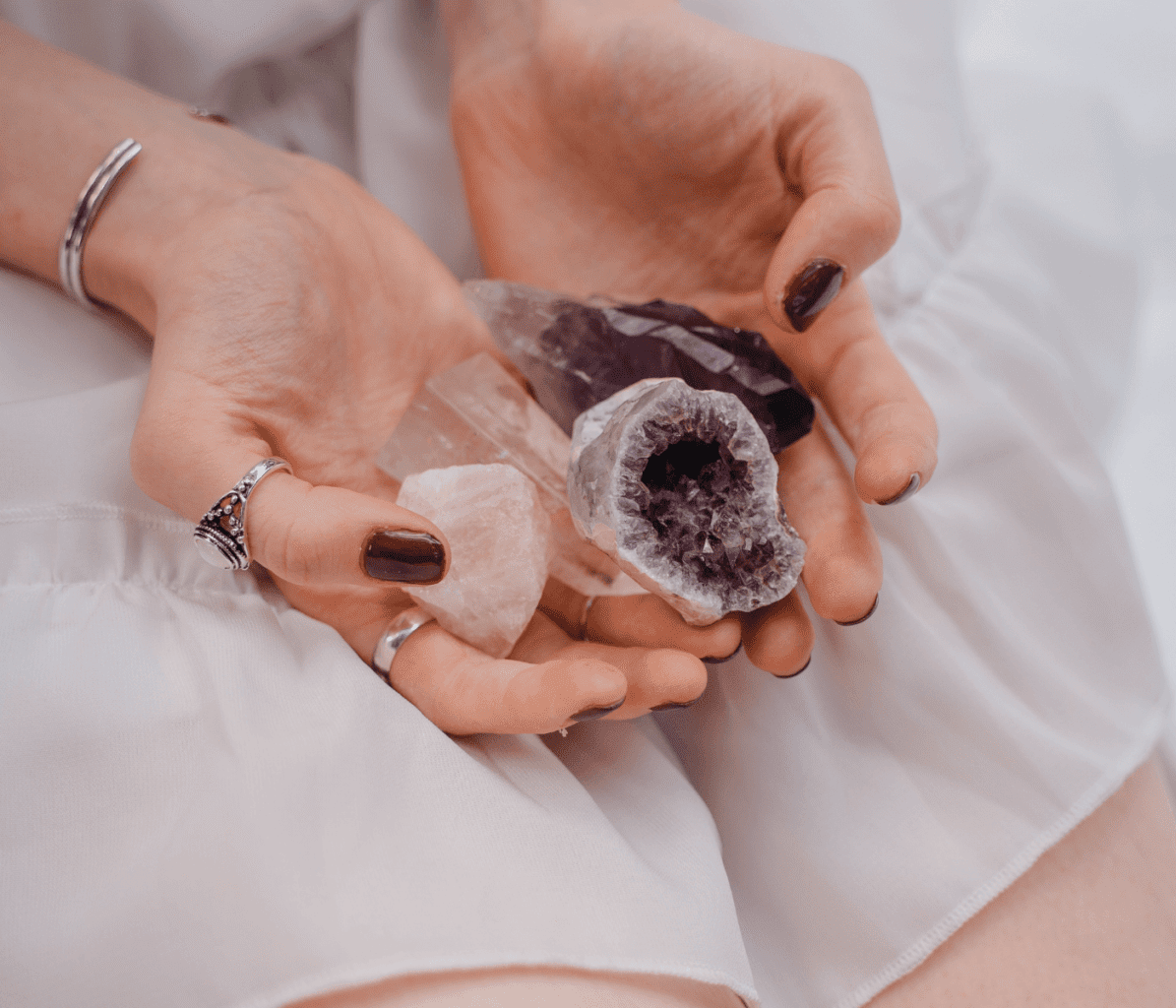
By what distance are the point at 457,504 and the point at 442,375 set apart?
23 centimetres

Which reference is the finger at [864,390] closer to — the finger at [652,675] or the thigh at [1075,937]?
the finger at [652,675]

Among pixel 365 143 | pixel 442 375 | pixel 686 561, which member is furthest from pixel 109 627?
pixel 365 143

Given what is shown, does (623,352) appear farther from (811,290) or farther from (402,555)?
(402,555)

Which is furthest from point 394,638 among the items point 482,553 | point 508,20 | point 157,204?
point 508,20

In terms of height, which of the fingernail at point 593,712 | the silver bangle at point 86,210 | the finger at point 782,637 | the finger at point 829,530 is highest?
the silver bangle at point 86,210

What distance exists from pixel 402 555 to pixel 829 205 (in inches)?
20.6

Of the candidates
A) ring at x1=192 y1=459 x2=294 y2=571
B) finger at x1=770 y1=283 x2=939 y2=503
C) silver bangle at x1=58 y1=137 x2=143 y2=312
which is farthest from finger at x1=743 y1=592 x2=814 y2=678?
silver bangle at x1=58 y1=137 x2=143 y2=312

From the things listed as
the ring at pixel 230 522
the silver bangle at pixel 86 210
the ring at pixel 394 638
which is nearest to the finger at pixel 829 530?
the ring at pixel 394 638

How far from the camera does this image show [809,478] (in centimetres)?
92

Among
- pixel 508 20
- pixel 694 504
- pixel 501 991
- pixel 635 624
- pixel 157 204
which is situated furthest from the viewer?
pixel 508 20

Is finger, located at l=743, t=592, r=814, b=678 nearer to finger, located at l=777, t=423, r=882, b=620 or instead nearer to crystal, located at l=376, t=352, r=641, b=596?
finger, located at l=777, t=423, r=882, b=620

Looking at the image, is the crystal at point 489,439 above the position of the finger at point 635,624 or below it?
above

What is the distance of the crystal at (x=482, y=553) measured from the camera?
86 cm

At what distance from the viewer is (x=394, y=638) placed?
0.87m
